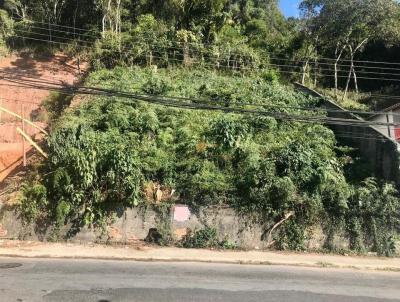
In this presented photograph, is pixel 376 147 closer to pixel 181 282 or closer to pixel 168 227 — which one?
pixel 168 227

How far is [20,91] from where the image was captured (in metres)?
30.9

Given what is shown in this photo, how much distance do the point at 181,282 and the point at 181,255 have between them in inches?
155

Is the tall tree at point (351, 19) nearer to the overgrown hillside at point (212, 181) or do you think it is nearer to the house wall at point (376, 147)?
the house wall at point (376, 147)

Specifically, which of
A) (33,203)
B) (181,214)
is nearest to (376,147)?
(181,214)

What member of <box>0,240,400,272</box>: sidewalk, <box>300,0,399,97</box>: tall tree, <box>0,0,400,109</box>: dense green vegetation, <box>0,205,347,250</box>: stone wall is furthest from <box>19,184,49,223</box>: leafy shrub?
<box>300,0,399,97</box>: tall tree

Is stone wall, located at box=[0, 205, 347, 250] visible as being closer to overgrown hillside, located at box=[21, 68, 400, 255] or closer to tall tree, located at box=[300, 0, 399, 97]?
overgrown hillside, located at box=[21, 68, 400, 255]

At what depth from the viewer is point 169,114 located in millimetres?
25062

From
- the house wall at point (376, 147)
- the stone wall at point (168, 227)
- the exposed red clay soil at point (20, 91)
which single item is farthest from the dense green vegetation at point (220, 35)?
the stone wall at point (168, 227)

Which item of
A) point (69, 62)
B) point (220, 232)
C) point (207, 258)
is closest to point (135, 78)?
point (69, 62)

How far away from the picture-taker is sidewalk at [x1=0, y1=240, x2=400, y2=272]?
15570 millimetres

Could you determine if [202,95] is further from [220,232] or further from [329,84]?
[329,84]

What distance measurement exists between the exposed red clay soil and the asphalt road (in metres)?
7.86

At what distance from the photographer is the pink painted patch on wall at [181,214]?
18.0 meters

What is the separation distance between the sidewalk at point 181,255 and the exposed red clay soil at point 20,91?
17.7 feet
